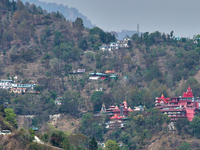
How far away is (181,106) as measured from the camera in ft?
159

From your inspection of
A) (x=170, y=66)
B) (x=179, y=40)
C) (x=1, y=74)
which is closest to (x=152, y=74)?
(x=170, y=66)

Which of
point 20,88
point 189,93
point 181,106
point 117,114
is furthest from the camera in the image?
point 20,88

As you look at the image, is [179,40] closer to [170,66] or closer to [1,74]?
[170,66]

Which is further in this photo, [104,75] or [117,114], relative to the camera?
[104,75]

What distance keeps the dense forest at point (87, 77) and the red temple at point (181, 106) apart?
5.37ft

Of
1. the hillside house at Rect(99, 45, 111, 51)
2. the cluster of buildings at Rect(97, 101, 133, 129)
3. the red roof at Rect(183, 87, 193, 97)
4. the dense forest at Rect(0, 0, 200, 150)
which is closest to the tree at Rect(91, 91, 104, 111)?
the dense forest at Rect(0, 0, 200, 150)

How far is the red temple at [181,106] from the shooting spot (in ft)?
156

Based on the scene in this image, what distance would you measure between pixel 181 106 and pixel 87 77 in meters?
14.2

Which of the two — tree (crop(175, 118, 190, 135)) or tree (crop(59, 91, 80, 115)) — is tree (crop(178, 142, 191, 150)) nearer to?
tree (crop(175, 118, 190, 135))

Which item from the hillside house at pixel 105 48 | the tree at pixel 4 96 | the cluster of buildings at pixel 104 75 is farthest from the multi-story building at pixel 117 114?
the hillside house at pixel 105 48

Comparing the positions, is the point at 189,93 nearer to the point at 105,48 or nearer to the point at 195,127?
the point at 195,127

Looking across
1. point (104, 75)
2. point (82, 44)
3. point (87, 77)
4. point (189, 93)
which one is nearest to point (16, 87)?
point (87, 77)

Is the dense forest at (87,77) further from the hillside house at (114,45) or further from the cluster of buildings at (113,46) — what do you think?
the hillside house at (114,45)

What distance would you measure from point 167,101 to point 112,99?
20.3ft
